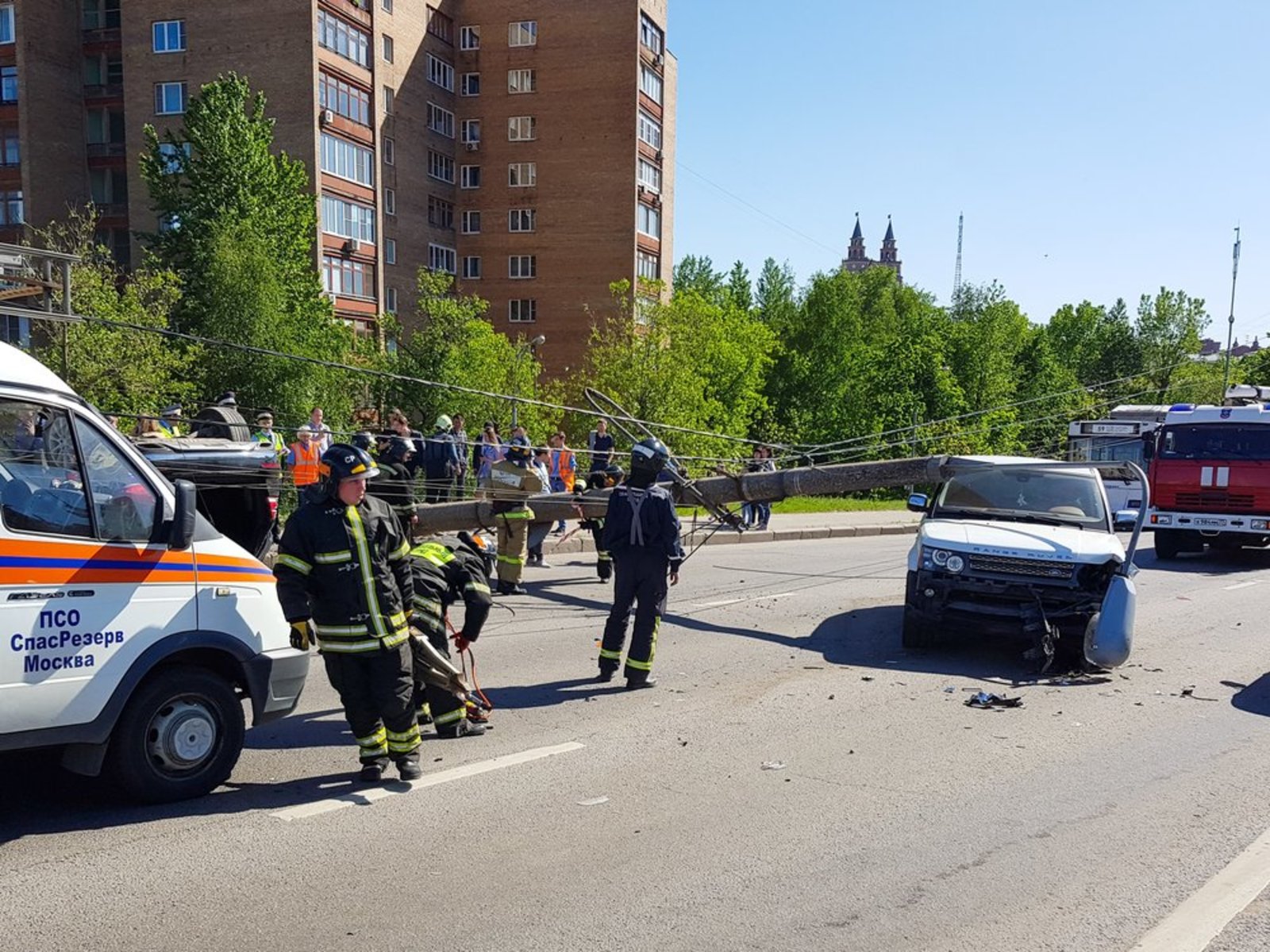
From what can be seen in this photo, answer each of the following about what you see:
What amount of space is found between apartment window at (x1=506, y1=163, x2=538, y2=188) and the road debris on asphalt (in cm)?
5127

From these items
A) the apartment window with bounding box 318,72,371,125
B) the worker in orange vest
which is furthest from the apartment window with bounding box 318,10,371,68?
the worker in orange vest

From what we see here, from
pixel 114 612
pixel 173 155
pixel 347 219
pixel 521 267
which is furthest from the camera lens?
pixel 521 267

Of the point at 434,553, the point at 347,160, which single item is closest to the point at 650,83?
the point at 347,160

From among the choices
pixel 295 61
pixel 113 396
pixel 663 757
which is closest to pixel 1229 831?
pixel 663 757

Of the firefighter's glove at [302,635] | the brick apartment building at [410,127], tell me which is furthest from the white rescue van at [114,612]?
the brick apartment building at [410,127]

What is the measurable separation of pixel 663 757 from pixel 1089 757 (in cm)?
282

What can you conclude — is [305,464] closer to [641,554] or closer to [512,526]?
[512,526]

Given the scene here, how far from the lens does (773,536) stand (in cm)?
2058

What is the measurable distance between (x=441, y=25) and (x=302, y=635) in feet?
184

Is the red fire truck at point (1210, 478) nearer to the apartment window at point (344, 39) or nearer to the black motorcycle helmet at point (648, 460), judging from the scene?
the black motorcycle helmet at point (648, 460)

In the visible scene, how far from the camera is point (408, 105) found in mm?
52406

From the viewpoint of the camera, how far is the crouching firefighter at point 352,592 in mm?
5473

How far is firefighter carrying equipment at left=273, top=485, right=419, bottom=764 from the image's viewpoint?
215 inches

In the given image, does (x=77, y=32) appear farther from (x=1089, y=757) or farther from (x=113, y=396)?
(x=1089, y=757)
